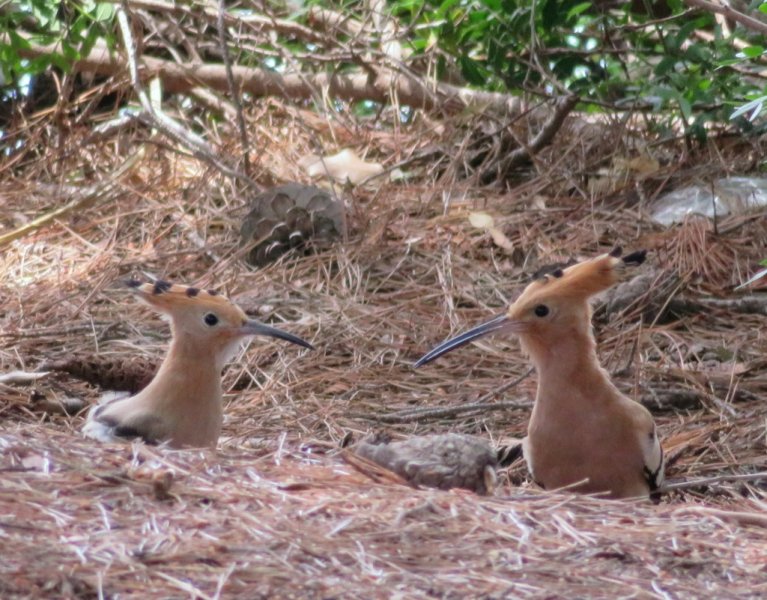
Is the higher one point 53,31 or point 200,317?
point 53,31

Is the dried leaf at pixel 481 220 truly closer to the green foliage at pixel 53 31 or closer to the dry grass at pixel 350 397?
the dry grass at pixel 350 397

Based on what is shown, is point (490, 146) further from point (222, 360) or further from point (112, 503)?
point (112, 503)

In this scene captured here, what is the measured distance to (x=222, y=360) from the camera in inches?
189

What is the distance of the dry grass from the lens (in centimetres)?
266

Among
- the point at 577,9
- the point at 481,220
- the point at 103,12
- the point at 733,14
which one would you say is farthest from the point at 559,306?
the point at 103,12

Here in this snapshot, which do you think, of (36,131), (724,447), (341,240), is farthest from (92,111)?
(724,447)

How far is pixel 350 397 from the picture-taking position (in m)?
5.52

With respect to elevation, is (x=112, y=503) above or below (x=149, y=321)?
above

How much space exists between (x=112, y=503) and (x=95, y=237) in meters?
4.55

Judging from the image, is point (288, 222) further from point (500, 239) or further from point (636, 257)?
point (636, 257)

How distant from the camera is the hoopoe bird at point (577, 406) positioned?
4.33 meters

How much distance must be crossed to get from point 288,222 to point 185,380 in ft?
7.96

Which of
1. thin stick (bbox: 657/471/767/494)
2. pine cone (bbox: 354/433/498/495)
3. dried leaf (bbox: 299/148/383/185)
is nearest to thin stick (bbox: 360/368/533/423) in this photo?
thin stick (bbox: 657/471/767/494)

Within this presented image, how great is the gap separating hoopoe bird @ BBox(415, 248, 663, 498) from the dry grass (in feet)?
0.89
